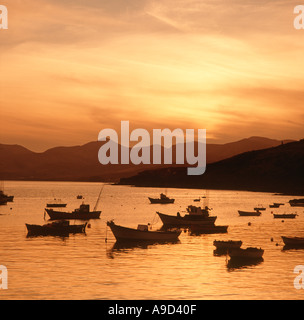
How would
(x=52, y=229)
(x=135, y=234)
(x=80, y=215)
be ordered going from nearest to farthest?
(x=135, y=234) < (x=52, y=229) < (x=80, y=215)

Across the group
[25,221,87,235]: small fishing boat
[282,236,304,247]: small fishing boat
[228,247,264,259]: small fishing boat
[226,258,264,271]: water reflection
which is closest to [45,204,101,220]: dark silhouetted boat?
[25,221,87,235]: small fishing boat

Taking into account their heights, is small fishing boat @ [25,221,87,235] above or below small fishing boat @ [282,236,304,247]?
above

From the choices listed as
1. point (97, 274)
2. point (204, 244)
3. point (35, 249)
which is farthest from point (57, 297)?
point (204, 244)

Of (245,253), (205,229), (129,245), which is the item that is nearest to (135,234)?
(129,245)

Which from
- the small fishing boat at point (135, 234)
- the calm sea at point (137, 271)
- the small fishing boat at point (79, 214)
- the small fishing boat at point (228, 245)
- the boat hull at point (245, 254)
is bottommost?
the calm sea at point (137, 271)

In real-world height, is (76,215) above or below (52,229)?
above

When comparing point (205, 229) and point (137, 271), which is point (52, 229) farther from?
point (137, 271)

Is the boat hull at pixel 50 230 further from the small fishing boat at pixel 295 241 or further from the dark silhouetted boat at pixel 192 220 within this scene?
the small fishing boat at pixel 295 241

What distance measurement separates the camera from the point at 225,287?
133ft

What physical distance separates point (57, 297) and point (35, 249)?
2785cm

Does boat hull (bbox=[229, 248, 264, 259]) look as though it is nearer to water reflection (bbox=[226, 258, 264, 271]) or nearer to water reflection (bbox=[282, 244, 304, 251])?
water reflection (bbox=[226, 258, 264, 271])

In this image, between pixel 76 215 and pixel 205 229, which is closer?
pixel 205 229

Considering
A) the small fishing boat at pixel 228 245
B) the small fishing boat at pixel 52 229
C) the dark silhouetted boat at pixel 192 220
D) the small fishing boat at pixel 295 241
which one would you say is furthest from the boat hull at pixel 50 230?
the small fishing boat at pixel 295 241
